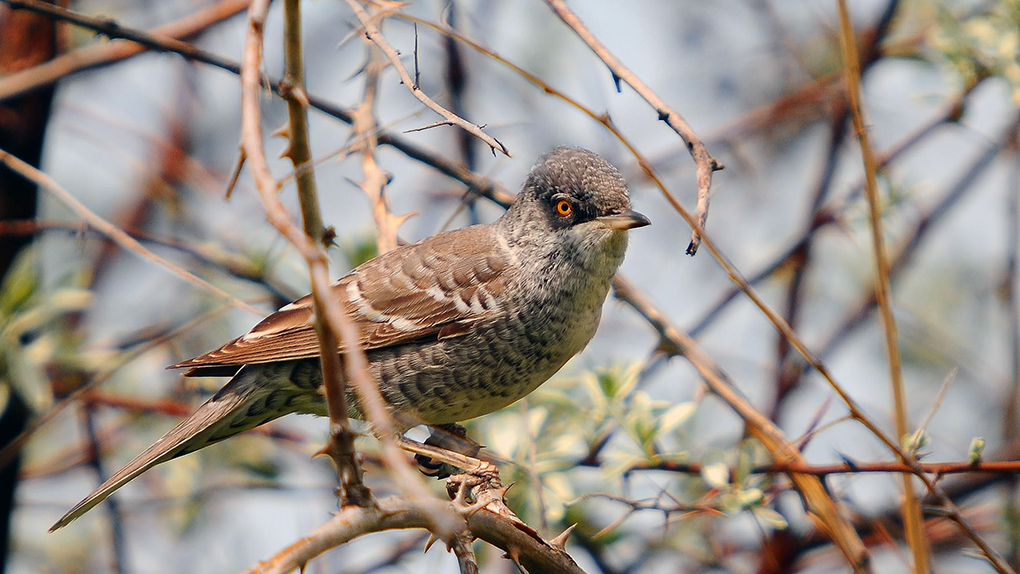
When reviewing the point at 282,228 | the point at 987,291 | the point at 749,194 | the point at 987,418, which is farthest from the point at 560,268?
A: the point at 987,291

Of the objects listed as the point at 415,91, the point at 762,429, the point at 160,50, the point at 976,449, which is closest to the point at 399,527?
the point at 415,91

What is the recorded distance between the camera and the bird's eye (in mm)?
3926

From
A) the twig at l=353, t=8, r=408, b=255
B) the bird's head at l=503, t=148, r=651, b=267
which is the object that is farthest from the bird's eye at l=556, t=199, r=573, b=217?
the twig at l=353, t=8, r=408, b=255

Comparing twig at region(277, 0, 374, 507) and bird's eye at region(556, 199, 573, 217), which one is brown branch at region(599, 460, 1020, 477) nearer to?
bird's eye at region(556, 199, 573, 217)

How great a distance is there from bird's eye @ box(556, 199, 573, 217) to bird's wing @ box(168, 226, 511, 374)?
1.04 feet

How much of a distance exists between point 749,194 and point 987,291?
2.06 metres

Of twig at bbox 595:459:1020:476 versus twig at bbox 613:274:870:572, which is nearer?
twig at bbox 595:459:1020:476

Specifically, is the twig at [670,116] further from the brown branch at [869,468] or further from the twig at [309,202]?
the brown branch at [869,468]

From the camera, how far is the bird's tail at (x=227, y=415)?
11.9 ft

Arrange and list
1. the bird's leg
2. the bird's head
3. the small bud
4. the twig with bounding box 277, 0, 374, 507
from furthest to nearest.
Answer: the bird's leg, the bird's head, the small bud, the twig with bounding box 277, 0, 374, 507

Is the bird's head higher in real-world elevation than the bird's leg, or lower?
higher

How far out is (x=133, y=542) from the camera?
6.65m

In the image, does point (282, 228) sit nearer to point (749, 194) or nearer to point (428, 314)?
point (428, 314)

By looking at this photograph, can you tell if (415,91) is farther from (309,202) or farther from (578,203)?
(578,203)
